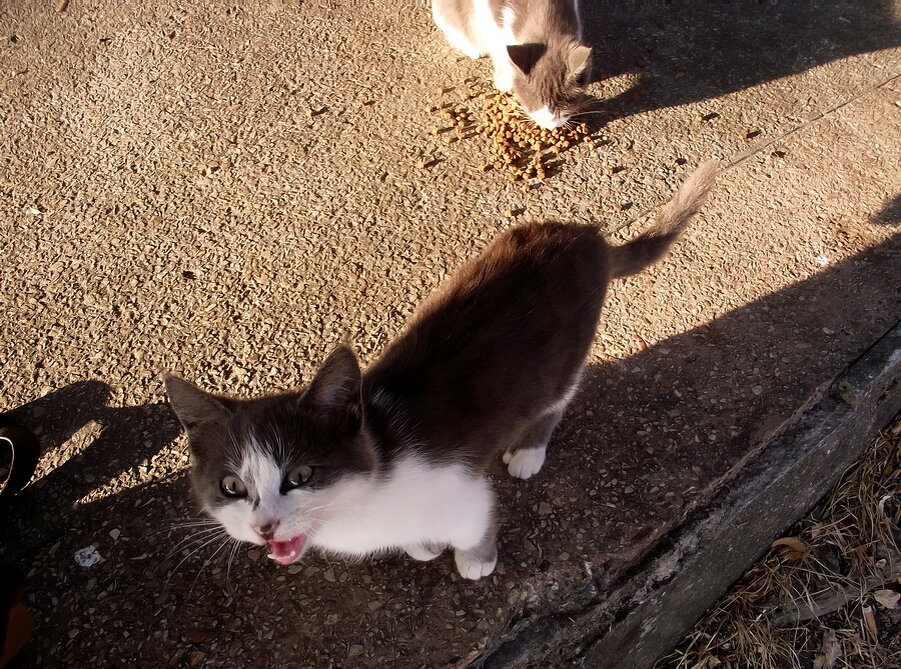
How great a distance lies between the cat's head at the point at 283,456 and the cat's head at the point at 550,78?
215 cm

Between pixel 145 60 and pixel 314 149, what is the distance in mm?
1242

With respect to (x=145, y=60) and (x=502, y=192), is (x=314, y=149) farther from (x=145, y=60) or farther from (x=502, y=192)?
(x=145, y=60)

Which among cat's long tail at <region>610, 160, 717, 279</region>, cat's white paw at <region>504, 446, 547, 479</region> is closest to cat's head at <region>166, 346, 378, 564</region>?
cat's white paw at <region>504, 446, 547, 479</region>

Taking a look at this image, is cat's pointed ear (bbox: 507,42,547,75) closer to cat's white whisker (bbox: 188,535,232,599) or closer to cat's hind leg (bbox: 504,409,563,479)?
cat's hind leg (bbox: 504,409,563,479)

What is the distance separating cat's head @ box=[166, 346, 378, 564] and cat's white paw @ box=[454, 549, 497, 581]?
509mm

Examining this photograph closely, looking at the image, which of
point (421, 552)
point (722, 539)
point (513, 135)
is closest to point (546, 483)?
point (421, 552)

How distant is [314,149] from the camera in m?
3.26

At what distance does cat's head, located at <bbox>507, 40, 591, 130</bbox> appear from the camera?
323 centimetres

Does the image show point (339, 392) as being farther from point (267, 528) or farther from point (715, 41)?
point (715, 41)

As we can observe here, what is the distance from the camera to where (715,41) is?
374 cm

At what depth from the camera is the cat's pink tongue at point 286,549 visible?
162 cm

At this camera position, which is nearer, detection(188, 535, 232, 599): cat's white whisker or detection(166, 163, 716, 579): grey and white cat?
detection(166, 163, 716, 579): grey and white cat

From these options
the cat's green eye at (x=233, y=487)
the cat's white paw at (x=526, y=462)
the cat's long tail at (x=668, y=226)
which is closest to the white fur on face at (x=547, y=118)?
the cat's long tail at (x=668, y=226)

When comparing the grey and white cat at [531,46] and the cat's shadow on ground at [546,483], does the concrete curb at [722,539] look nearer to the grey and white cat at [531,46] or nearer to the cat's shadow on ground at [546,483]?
the cat's shadow on ground at [546,483]
